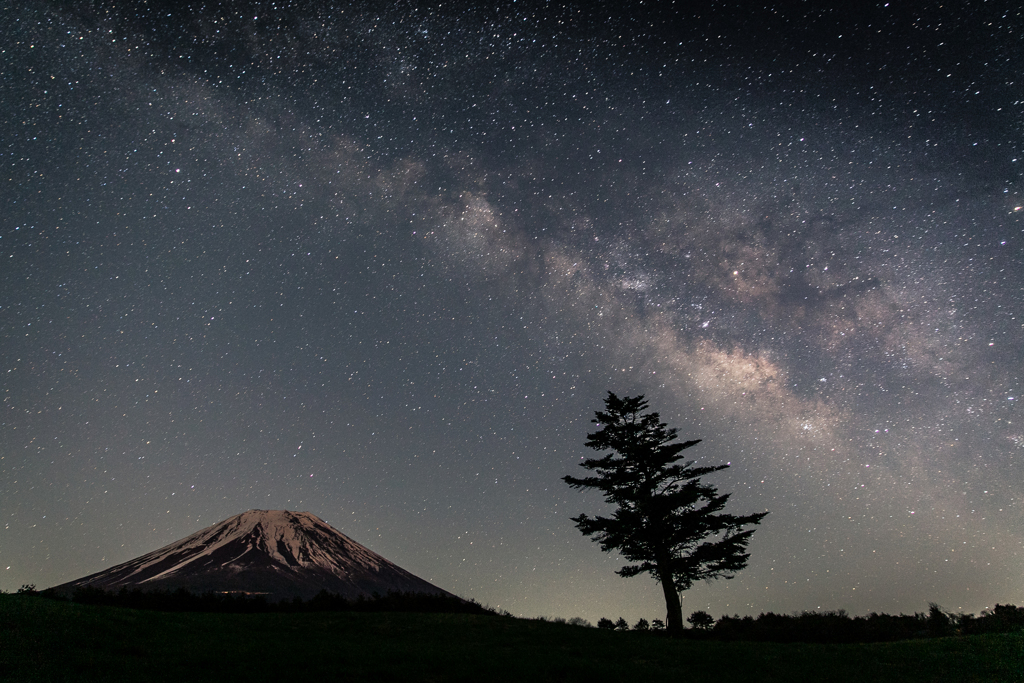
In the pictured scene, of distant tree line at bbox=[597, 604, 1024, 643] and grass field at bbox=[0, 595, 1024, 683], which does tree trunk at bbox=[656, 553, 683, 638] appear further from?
grass field at bbox=[0, 595, 1024, 683]

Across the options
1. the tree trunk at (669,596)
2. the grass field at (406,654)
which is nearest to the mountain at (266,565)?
the tree trunk at (669,596)

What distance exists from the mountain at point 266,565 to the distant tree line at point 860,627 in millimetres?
43602

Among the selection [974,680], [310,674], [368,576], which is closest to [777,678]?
[974,680]

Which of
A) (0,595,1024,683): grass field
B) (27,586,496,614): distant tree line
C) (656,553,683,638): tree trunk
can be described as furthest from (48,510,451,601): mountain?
(0,595,1024,683): grass field

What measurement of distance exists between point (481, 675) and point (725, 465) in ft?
59.9

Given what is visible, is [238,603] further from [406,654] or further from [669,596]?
[669,596]

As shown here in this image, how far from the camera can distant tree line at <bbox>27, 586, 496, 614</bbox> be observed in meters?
23.8

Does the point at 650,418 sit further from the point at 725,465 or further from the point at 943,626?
the point at 943,626

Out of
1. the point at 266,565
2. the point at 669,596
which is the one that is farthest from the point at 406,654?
the point at 266,565

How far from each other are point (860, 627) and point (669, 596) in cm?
757

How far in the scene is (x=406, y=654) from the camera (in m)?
14.6

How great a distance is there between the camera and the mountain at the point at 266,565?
2773 inches

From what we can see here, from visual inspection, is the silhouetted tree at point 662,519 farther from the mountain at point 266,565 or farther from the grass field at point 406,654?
the mountain at point 266,565

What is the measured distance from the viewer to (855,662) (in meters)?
14.9
